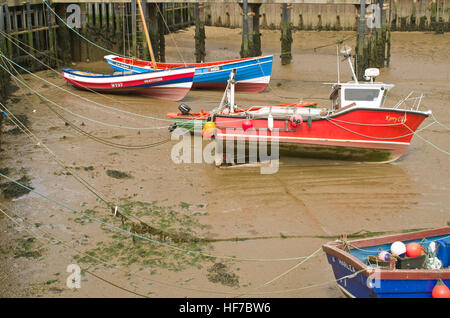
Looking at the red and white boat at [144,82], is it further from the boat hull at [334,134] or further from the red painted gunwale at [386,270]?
the red painted gunwale at [386,270]

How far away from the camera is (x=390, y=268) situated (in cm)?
930

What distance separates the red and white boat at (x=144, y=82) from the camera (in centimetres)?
2194

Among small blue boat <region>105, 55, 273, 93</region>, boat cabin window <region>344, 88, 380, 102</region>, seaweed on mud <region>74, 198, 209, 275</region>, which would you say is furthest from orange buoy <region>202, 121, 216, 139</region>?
small blue boat <region>105, 55, 273, 93</region>

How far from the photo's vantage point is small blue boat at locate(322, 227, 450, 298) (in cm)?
914

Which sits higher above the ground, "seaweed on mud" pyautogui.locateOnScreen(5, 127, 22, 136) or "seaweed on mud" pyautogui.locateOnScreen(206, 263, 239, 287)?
"seaweed on mud" pyautogui.locateOnScreen(5, 127, 22, 136)

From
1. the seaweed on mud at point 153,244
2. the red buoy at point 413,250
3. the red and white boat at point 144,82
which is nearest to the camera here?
the red buoy at point 413,250

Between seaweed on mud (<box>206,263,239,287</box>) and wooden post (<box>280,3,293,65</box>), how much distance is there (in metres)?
17.4

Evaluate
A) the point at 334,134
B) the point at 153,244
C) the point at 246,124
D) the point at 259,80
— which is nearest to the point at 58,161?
the point at 246,124

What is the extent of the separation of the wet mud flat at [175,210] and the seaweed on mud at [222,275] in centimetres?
2

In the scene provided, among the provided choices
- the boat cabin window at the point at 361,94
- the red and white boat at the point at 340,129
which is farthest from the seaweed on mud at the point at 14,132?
the boat cabin window at the point at 361,94

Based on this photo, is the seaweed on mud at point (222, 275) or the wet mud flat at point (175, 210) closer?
the seaweed on mud at point (222, 275)

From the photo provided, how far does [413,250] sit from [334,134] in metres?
7.12

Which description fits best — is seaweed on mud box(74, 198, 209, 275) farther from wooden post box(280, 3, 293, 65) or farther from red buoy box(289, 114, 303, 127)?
wooden post box(280, 3, 293, 65)

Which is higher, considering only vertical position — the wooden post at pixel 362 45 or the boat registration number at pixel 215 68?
the wooden post at pixel 362 45
